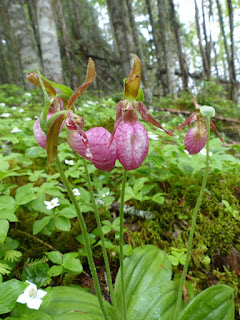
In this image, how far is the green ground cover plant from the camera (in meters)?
0.97

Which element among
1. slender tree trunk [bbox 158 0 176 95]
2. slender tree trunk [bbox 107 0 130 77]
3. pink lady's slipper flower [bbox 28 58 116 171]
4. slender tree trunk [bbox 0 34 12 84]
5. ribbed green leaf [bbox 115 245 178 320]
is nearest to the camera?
pink lady's slipper flower [bbox 28 58 116 171]

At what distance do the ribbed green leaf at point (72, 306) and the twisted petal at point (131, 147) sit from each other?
673 mm

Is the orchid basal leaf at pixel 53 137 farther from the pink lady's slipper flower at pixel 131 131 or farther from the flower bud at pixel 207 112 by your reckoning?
the flower bud at pixel 207 112

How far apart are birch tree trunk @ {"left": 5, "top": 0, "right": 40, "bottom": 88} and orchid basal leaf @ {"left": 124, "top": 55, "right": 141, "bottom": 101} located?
499 centimetres

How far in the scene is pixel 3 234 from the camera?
0.88m

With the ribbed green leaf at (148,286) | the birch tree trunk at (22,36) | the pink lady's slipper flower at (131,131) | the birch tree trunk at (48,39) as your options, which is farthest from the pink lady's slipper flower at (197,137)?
the birch tree trunk at (22,36)

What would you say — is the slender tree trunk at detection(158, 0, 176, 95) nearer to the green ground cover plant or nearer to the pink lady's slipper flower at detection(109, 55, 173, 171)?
the green ground cover plant

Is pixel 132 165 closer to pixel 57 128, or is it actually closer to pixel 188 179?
pixel 57 128

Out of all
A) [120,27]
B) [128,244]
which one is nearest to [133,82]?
[128,244]

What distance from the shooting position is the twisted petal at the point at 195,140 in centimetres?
91

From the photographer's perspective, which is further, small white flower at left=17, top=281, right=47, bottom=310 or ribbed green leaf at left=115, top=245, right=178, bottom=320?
ribbed green leaf at left=115, top=245, right=178, bottom=320

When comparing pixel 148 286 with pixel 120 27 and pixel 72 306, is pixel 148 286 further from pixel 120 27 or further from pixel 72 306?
pixel 120 27

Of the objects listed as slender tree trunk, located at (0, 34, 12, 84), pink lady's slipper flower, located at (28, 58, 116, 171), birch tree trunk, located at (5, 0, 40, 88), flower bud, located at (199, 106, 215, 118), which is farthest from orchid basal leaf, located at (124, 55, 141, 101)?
slender tree trunk, located at (0, 34, 12, 84)

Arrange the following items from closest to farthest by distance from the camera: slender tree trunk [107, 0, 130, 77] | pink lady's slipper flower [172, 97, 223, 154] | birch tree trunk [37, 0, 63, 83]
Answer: pink lady's slipper flower [172, 97, 223, 154]
birch tree trunk [37, 0, 63, 83]
slender tree trunk [107, 0, 130, 77]
